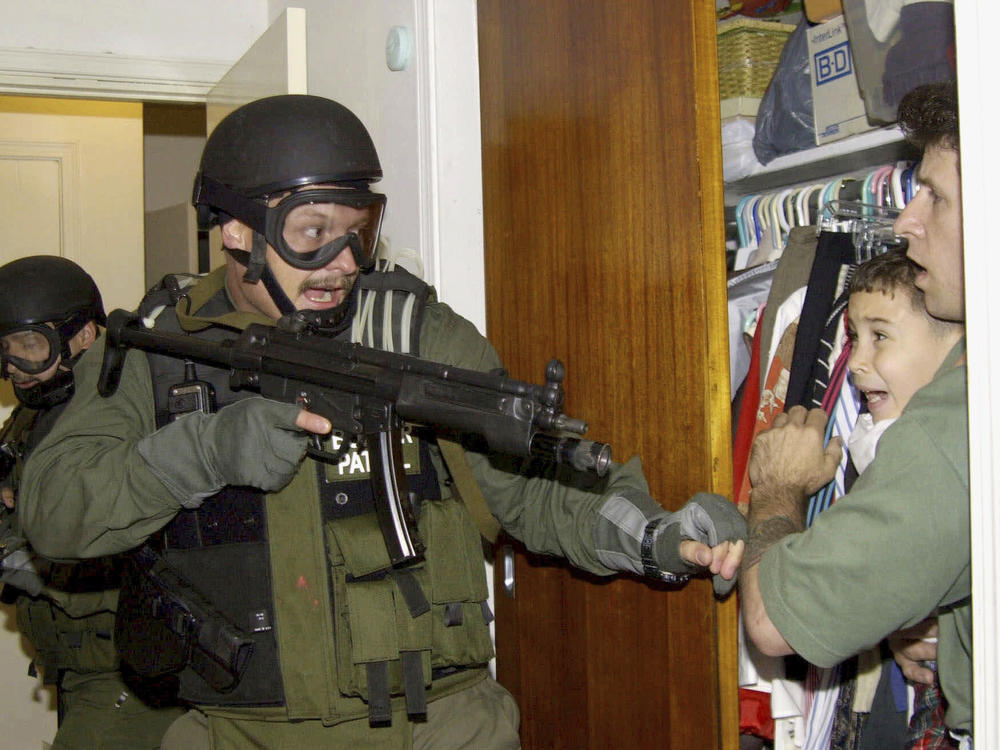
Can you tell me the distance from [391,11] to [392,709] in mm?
1716

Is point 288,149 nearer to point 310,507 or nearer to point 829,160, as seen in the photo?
point 310,507

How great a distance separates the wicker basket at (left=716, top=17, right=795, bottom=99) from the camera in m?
2.41

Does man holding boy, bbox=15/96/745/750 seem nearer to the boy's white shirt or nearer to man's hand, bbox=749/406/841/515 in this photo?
man's hand, bbox=749/406/841/515

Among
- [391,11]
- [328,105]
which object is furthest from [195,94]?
[328,105]

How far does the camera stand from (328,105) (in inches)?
71.5

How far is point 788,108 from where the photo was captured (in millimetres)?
2271

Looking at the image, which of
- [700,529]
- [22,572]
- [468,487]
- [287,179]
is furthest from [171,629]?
[22,572]

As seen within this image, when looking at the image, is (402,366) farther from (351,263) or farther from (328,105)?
(328,105)

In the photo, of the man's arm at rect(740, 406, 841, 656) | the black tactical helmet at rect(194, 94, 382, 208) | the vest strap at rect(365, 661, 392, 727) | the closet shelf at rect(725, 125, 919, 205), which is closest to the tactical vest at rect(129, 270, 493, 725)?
the vest strap at rect(365, 661, 392, 727)

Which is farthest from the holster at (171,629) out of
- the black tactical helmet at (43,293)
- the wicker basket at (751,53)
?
the wicker basket at (751,53)

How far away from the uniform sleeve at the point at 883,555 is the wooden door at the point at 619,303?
23cm

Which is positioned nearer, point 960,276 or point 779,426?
point 960,276

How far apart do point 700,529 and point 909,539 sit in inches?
12.9

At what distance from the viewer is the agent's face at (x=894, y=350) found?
66.1 inches
